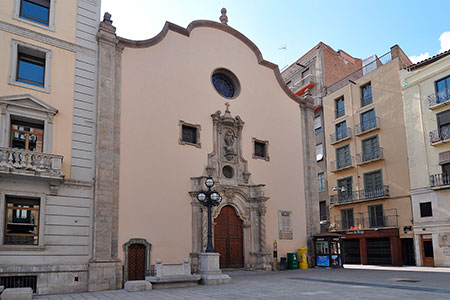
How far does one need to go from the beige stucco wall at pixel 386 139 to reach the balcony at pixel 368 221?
1.22 ft

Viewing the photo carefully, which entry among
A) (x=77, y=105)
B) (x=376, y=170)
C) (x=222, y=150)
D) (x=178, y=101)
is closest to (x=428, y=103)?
(x=376, y=170)

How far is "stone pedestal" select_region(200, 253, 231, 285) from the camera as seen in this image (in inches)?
604

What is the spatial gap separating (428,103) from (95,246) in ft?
75.5

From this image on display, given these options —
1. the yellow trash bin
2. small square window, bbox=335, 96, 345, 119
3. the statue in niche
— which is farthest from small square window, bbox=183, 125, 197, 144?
small square window, bbox=335, 96, 345, 119

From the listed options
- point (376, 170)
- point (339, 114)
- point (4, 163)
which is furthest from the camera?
point (339, 114)

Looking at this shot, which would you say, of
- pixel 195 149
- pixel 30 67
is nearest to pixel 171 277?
pixel 195 149

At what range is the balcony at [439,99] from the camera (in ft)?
86.5

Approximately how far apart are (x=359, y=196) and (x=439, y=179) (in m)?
6.97

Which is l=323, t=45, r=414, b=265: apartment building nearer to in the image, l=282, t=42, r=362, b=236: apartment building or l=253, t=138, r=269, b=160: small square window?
l=282, t=42, r=362, b=236: apartment building

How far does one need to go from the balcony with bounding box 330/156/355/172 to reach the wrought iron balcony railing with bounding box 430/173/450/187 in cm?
710

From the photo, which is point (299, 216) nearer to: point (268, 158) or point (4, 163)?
point (268, 158)

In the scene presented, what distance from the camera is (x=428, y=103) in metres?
27.7

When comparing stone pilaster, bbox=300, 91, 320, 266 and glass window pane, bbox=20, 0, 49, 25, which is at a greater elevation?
glass window pane, bbox=20, 0, 49, 25

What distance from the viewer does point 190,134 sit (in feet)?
68.2
